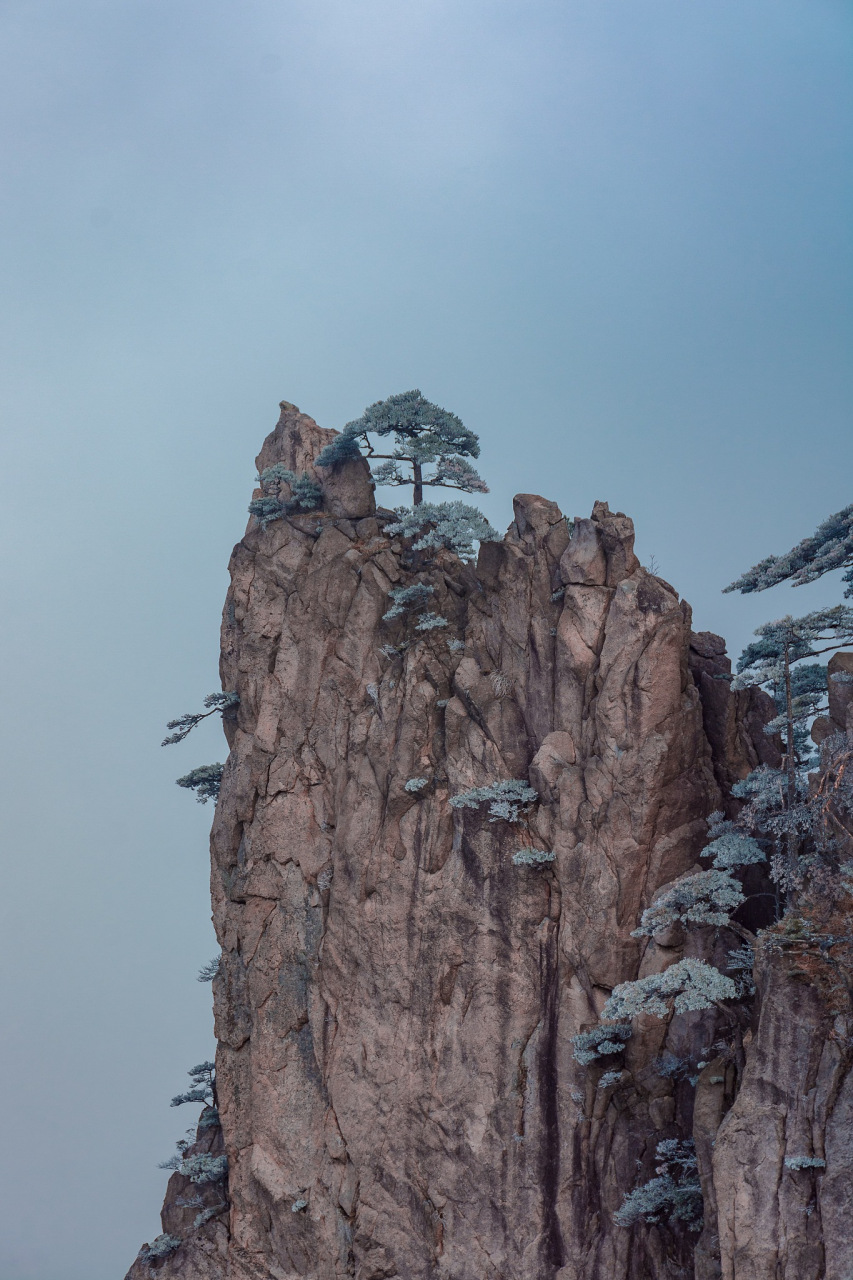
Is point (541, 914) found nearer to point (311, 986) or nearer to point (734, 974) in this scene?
point (734, 974)

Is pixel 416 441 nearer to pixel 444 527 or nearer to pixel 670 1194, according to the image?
pixel 444 527

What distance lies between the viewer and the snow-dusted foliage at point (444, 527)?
39656mm

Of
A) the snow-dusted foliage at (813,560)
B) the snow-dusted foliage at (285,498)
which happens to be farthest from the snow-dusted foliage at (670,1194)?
the snow-dusted foliage at (285,498)

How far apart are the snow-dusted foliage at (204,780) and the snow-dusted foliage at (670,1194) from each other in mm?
23696

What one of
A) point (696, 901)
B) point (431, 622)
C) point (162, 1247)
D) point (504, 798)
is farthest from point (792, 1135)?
point (162, 1247)

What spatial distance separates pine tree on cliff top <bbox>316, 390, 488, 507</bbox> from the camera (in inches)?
1663

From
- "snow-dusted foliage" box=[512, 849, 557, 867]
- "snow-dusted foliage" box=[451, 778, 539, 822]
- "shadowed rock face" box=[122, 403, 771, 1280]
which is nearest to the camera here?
"shadowed rock face" box=[122, 403, 771, 1280]

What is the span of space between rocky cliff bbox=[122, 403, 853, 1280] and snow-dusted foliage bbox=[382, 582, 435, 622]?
45 cm

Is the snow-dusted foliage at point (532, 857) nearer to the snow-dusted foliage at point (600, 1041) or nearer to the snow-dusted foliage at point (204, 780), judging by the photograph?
the snow-dusted foliage at point (600, 1041)

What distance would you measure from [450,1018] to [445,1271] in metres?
7.46

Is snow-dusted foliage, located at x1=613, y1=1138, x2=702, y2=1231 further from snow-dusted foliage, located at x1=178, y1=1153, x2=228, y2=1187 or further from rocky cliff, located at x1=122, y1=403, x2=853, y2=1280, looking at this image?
snow-dusted foliage, located at x1=178, y1=1153, x2=228, y2=1187

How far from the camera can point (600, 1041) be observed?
33000 millimetres

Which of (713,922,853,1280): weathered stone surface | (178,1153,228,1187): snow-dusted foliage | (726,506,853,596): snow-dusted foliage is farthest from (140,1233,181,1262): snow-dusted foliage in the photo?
(726,506,853,596): snow-dusted foliage

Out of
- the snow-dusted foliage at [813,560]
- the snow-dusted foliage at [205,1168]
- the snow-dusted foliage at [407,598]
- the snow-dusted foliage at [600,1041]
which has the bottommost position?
the snow-dusted foliage at [205,1168]
